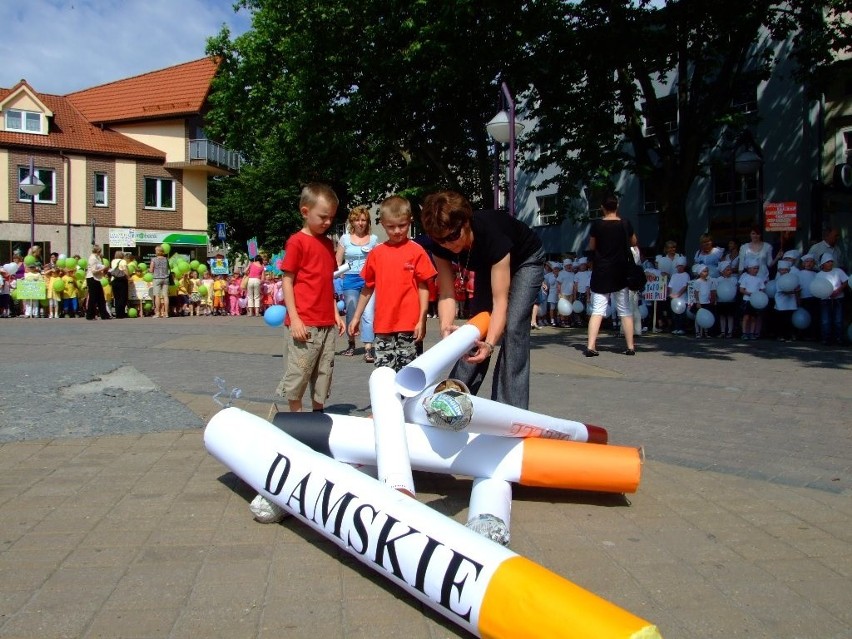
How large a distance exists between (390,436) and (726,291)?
34.8 feet

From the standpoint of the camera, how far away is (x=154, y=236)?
41156mm

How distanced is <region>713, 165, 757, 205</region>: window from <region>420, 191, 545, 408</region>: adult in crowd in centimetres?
2540

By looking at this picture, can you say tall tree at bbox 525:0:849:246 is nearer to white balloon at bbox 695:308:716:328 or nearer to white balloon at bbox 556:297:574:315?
white balloon at bbox 556:297:574:315

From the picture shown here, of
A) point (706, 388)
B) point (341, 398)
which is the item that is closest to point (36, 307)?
point (341, 398)

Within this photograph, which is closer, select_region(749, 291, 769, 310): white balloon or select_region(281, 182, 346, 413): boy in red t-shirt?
select_region(281, 182, 346, 413): boy in red t-shirt

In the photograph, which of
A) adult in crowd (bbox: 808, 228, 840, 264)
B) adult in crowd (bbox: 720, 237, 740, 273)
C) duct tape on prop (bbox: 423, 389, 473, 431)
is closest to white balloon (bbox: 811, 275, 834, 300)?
adult in crowd (bbox: 808, 228, 840, 264)

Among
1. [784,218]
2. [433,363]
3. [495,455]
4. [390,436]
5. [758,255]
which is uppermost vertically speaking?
[784,218]

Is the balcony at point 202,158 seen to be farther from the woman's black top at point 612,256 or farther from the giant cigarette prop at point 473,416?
the giant cigarette prop at point 473,416

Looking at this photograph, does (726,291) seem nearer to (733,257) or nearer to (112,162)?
(733,257)

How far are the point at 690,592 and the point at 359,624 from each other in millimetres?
1257

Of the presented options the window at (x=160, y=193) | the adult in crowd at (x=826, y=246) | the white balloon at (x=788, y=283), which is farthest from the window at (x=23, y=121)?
the adult in crowd at (x=826, y=246)

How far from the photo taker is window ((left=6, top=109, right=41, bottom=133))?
38844 millimetres

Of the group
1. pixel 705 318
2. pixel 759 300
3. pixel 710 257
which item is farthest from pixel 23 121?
pixel 759 300

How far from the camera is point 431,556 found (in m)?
2.67
